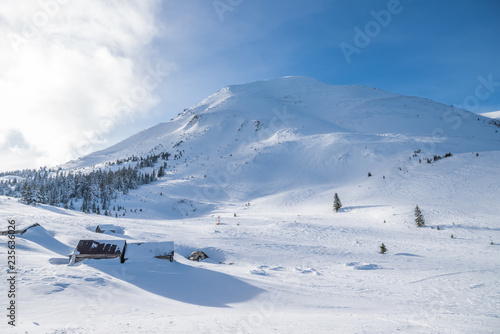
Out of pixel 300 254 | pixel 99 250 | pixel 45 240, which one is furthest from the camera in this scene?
pixel 300 254

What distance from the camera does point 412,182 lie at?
33469 mm

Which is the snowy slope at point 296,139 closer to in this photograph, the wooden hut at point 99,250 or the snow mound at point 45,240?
the snow mound at point 45,240

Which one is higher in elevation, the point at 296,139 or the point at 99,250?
the point at 296,139

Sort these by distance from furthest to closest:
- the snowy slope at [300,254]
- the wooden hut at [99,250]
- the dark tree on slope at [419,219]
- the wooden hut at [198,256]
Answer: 1. the dark tree on slope at [419,219]
2. the wooden hut at [198,256]
3. the wooden hut at [99,250]
4. the snowy slope at [300,254]

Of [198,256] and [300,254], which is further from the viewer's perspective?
[300,254]

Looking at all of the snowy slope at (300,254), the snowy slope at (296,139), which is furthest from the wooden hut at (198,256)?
the snowy slope at (296,139)

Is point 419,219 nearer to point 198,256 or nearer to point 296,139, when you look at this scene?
point 198,256

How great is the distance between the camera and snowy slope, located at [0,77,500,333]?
7.68 m

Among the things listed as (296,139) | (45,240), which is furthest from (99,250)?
(296,139)

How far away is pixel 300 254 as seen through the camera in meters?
17.7

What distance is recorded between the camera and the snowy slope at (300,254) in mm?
7676

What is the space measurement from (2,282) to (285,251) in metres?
15.3

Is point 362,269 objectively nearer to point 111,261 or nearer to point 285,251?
point 285,251

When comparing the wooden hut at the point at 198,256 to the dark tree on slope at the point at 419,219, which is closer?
the wooden hut at the point at 198,256
